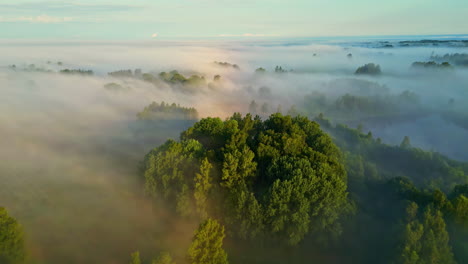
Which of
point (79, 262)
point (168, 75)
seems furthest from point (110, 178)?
point (168, 75)

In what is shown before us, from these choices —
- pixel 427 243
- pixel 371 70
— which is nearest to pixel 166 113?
pixel 427 243

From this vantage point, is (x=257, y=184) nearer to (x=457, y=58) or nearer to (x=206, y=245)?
(x=206, y=245)

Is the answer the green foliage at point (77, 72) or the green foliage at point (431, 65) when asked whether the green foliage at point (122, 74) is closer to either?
the green foliage at point (77, 72)

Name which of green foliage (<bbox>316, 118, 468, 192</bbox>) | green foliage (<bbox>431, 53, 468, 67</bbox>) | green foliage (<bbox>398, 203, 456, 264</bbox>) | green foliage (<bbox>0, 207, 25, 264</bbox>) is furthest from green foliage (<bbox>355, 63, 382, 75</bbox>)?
green foliage (<bbox>0, 207, 25, 264</bbox>)

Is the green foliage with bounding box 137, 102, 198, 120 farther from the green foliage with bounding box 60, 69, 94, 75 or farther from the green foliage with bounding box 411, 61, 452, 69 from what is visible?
the green foliage with bounding box 411, 61, 452, 69

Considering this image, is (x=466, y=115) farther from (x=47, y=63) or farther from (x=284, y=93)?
(x=47, y=63)

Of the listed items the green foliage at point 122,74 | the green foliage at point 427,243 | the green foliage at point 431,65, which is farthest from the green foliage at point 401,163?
the green foliage at point 431,65
